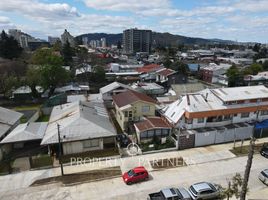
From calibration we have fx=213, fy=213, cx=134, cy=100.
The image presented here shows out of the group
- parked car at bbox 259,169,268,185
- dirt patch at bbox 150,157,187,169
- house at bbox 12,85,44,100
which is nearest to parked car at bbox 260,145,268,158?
parked car at bbox 259,169,268,185

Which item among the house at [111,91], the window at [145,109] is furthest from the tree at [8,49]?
the window at [145,109]

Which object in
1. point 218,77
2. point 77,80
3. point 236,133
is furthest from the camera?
point 218,77

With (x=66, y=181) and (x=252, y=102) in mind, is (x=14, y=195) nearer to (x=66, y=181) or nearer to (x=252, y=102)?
(x=66, y=181)

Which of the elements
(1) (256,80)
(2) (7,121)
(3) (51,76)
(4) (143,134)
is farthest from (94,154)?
(1) (256,80)

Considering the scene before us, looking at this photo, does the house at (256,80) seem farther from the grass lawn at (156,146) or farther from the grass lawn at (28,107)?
the grass lawn at (28,107)

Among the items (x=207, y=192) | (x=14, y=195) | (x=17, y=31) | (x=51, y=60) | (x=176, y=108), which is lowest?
(x=14, y=195)

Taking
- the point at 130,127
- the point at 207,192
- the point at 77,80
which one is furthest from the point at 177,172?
the point at 77,80
